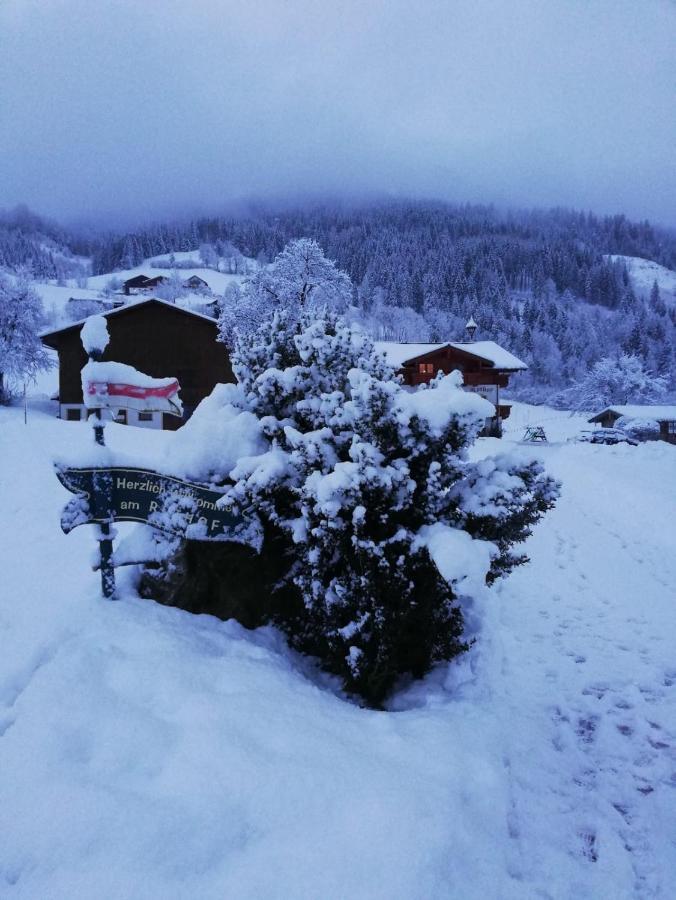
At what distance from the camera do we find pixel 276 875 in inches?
101

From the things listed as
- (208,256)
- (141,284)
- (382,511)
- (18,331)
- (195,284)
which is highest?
(208,256)

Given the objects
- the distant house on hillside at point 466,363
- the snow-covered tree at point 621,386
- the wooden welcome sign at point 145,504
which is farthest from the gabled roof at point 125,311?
the snow-covered tree at point 621,386

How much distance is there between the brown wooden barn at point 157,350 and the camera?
31922 mm

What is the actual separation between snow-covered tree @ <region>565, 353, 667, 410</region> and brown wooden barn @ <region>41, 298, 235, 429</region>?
59830 millimetres

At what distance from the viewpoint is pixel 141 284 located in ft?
400

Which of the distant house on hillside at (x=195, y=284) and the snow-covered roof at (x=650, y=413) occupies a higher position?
the distant house on hillside at (x=195, y=284)

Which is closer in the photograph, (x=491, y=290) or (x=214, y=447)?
(x=214, y=447)

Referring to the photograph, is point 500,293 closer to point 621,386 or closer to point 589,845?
point 621,386

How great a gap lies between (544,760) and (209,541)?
3501mm

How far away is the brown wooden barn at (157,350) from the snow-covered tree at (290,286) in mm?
2770

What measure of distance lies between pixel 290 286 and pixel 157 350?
10.1 metres

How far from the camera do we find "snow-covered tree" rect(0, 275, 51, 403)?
35156mm

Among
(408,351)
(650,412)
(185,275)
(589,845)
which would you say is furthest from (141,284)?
(589,845)

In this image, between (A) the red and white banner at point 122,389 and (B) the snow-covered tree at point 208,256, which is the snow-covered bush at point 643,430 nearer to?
(A) the red and white banner at point 122,389
